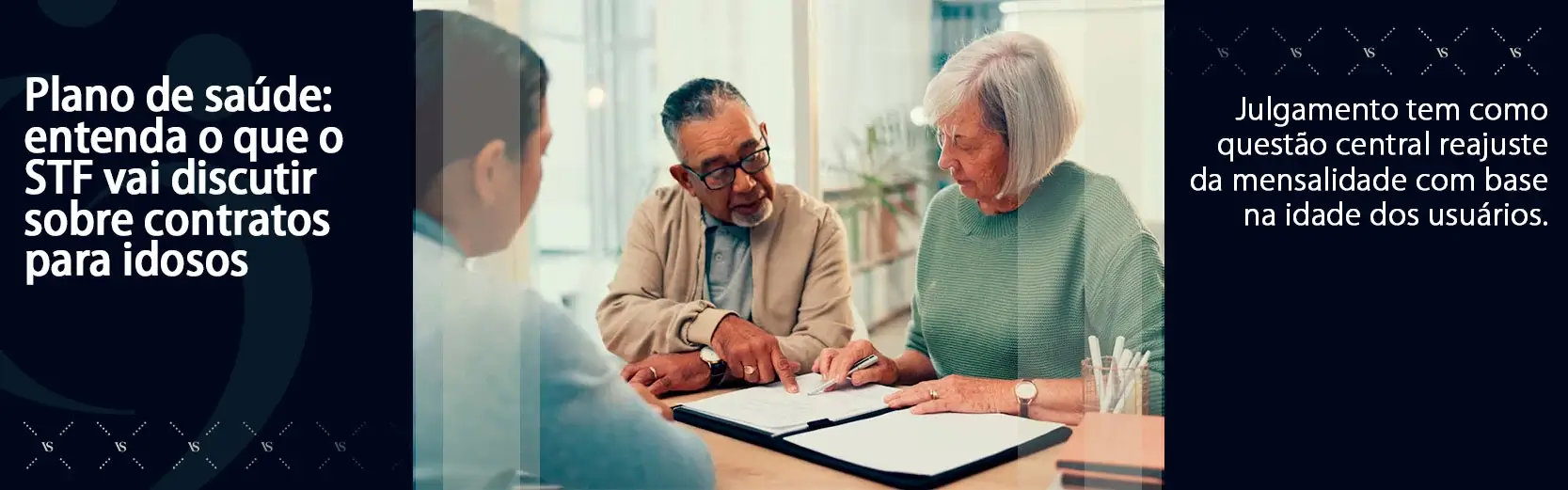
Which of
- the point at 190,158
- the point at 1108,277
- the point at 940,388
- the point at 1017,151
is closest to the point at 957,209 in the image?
the point at 1017,151

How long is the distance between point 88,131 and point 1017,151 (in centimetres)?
122

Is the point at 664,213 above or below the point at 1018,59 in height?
below

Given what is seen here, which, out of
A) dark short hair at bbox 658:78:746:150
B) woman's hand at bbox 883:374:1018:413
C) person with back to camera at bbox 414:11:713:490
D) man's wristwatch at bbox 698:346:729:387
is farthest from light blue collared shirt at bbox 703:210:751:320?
person with back to camera at bbox 414:11:713:490

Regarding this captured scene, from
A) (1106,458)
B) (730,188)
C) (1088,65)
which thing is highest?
(1088,65)

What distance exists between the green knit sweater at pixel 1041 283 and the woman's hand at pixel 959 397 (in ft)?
0.54

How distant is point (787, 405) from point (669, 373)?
287mm

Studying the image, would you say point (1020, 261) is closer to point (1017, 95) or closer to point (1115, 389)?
point (1017, 95)

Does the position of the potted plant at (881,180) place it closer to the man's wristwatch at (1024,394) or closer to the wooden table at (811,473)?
the man's wristwatch at (1024,394)

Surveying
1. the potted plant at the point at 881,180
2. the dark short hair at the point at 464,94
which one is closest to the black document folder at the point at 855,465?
the dark short hair at the point at 464,94

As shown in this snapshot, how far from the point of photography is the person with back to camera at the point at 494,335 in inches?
43.1

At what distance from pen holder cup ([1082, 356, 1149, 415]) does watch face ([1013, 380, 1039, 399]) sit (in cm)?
8

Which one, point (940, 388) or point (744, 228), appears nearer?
point (940, 388)
